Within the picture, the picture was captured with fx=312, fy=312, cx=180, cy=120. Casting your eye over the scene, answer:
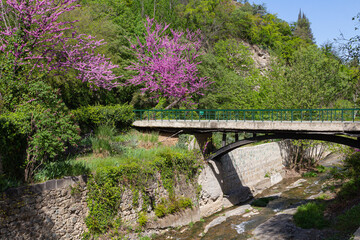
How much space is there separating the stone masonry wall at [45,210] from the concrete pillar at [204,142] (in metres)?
7.96

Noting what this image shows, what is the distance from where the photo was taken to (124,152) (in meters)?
15.4

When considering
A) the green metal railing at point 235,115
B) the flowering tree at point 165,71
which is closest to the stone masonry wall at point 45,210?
the green metal railing at point 235,115

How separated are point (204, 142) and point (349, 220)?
28.0 feet

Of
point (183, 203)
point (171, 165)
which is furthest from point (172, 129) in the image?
point (183, 203)

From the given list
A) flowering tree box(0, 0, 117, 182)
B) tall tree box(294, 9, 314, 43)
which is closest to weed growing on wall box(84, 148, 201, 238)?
flowering tree box(0, 0, 117, 182)

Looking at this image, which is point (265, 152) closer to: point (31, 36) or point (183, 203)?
point (183, 203)

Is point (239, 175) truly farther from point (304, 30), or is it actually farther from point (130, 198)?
point (304, 30)

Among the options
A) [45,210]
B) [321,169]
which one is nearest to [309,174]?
[321,169]

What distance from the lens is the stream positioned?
44.6 ft

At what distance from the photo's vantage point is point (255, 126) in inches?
595

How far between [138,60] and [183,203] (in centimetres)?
1162

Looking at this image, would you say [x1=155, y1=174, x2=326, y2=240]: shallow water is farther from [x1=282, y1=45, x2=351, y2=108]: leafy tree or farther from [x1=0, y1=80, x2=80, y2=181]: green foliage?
[x1=0, y1=80, x2=80, y2=181]: green foliage

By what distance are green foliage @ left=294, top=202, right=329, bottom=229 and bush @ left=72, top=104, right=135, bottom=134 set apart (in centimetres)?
1094

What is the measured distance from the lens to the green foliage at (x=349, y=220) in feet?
38.6
